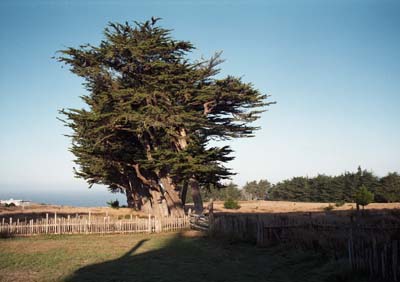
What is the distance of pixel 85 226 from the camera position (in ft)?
80.2

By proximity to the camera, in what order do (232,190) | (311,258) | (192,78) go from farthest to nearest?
(232,190) → (192,78) → (311,258)

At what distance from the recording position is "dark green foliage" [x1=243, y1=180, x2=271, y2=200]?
447ft

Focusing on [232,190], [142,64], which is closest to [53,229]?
[142,64]

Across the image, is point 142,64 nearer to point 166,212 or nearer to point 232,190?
point 166,212

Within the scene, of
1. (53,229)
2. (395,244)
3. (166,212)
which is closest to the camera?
(395,244)

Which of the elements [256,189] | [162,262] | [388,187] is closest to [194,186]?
[162,262]

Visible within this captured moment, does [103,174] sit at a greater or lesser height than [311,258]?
greater

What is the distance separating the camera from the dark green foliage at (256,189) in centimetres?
13625

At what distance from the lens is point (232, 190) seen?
114875mm

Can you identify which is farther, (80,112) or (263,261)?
(80,112)

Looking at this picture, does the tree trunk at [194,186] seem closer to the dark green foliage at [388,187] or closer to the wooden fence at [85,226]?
the wooden fence at [85,226]

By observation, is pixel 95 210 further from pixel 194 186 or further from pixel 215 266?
pixel 215 266

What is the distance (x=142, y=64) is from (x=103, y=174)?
12.6 m

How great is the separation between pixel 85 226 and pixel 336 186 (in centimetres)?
7628
